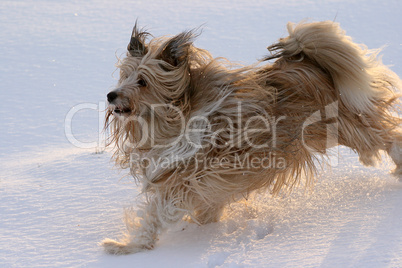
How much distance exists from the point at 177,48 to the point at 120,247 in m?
1.30

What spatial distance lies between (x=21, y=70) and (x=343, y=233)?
8.59 meters

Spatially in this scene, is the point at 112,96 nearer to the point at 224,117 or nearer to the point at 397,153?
the point at 224,117

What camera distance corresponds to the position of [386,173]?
413 cm

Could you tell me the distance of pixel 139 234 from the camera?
3297mm

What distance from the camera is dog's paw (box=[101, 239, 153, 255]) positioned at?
10.5 ft

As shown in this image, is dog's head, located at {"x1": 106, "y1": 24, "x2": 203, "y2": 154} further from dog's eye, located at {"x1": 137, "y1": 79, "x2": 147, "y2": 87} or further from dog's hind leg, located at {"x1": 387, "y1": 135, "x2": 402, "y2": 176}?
dog's hind leg, located at {"x1": 387, "y1": 135, "x2": 402, "y2": 176}

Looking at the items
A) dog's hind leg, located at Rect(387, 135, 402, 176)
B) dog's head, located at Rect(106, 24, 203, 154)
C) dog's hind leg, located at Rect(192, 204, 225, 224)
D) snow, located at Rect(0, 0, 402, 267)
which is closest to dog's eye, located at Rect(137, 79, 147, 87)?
dog's head, located at Rect(106, 24, 203, 154)

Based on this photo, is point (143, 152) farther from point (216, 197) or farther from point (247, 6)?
point (247, 6)

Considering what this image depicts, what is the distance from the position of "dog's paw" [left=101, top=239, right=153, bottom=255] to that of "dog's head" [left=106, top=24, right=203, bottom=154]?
0.66m

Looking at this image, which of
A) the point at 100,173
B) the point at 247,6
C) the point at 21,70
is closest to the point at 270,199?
the point at 100,173

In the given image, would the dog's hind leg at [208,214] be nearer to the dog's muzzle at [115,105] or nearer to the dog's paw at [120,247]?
the dog's paw at [120,247]

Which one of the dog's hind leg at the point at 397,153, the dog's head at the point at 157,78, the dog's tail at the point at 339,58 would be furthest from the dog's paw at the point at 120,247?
the dog's hind leg at the point at 397,153

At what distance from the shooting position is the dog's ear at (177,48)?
325 centimetres

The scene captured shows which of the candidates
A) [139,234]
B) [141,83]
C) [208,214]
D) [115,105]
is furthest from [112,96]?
[208,214]
